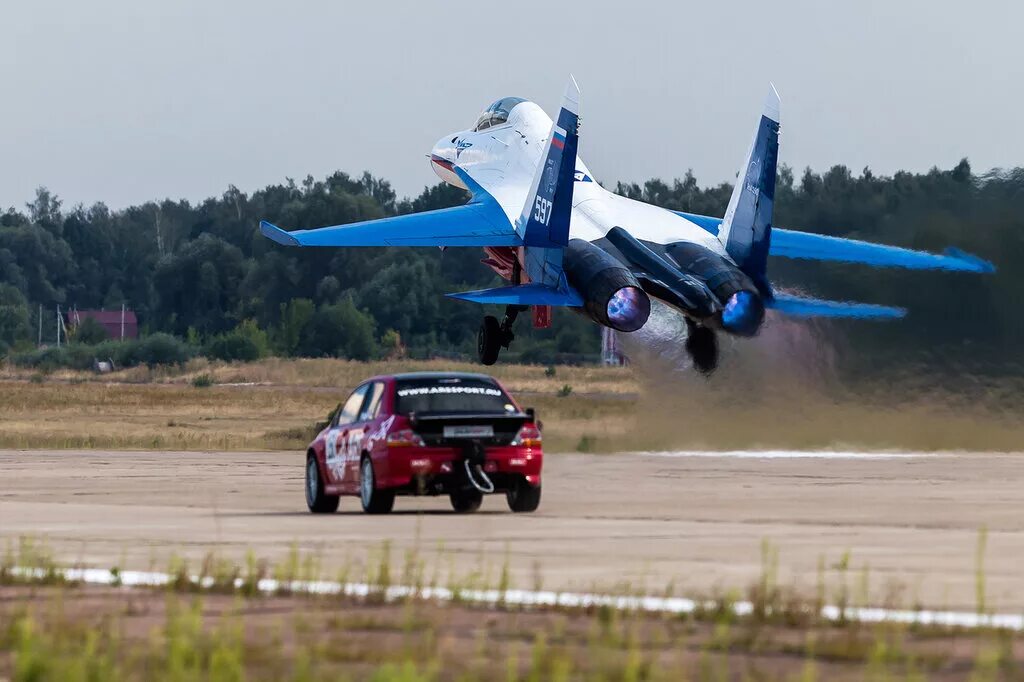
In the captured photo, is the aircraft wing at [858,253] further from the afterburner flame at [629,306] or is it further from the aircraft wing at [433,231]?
the afterburner flame at [629,306]

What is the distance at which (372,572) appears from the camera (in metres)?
12.4

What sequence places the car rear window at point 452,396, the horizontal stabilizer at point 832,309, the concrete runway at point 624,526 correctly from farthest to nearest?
the horizontal stabilizer at point 832,309, the car rear window at point 452,396, the concrete runway at point 624,526

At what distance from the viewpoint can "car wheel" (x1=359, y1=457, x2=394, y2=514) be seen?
19312mm

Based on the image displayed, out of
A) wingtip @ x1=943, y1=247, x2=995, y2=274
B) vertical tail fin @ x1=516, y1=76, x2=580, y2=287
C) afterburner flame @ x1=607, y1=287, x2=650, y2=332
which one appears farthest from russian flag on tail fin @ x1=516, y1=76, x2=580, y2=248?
wingtip @ x1=943, y1=247, x2=995, y2=274

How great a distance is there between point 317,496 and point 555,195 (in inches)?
666

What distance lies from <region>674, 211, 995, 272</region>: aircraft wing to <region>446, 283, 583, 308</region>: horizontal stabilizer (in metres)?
6.25

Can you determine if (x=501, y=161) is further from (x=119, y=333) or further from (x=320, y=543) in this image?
(x=119, y=333)

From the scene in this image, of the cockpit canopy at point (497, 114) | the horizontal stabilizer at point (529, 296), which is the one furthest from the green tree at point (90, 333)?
the horizontal stabilizer at point (529, 296)

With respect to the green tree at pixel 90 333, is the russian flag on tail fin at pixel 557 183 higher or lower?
higher

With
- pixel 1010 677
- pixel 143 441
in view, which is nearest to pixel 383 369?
pixel 143 441

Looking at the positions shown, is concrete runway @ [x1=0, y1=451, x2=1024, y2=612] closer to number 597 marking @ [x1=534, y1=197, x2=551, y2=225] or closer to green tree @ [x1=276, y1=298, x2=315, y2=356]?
number 597 marking @ [x1=534, y1=197, x2=551, y2=225]

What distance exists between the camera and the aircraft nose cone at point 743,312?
110 ft

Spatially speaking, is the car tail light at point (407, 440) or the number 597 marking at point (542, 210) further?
the number 597 marking at point (542, 210)

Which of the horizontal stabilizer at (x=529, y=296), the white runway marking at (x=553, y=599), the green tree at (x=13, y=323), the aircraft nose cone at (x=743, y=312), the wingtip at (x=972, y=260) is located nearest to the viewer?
the white runway marking at (x=553, y=599)
